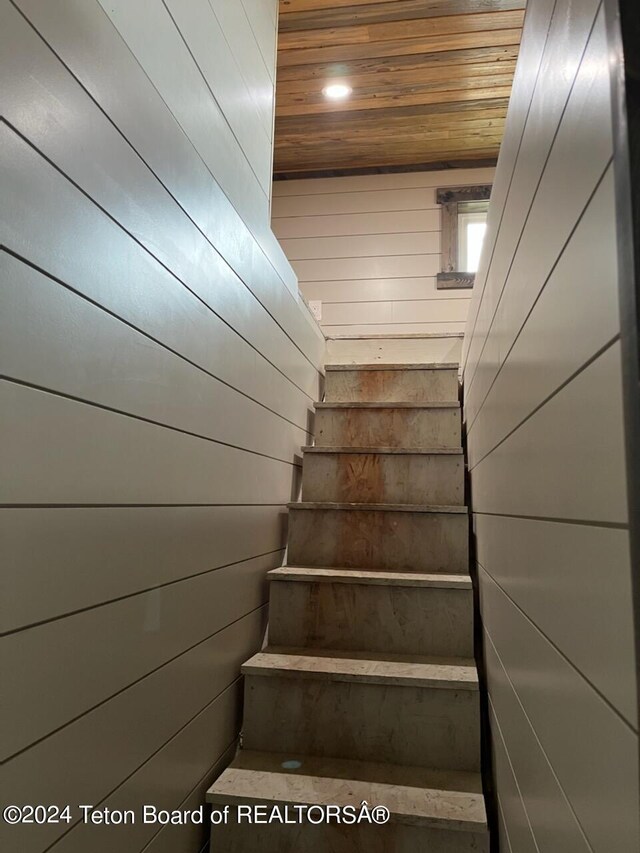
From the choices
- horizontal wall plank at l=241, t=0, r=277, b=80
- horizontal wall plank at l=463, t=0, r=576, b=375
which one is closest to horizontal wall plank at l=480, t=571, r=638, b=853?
horizontal wall plank at l=463, t=0, r=576, b=375

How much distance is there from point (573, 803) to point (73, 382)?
2.77 ft

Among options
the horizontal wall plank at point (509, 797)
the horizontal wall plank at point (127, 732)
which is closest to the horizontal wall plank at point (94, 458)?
the horizontal wall plank at point (127, 732)

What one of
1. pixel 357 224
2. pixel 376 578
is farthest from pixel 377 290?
pixel 376 578

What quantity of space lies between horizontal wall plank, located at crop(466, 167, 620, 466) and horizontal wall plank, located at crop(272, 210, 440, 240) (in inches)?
109

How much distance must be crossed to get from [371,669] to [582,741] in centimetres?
100

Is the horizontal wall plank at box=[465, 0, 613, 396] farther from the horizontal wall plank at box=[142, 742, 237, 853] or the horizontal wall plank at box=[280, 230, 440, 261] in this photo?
the horizontal wall plank at box=[280, 230, 440, 261]

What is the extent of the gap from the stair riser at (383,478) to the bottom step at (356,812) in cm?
95

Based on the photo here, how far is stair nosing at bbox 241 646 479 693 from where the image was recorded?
1438mm

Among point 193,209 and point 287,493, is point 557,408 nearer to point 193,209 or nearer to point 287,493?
point 193,209

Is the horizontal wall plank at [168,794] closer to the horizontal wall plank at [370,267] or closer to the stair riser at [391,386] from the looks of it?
the stair riser at [391,386]

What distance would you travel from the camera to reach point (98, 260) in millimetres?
876

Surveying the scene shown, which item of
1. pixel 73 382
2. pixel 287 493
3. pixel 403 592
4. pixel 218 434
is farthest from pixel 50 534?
pixel 287 493

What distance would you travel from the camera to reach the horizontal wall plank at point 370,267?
353 centimetres

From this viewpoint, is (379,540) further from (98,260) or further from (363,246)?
(363,246)
